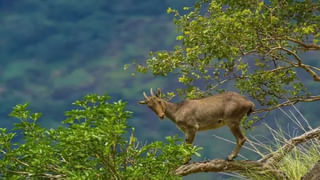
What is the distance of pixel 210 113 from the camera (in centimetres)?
1077

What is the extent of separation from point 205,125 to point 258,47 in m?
2.77

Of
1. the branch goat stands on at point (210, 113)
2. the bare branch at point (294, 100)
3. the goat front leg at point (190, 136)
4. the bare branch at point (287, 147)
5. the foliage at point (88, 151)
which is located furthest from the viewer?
the bare branch at point (294, 100)

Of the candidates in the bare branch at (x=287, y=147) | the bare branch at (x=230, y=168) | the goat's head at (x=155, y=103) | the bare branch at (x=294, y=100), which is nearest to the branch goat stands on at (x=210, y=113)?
the goat's head at (x=155, y=103)

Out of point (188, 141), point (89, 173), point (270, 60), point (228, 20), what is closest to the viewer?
point (89, 173)

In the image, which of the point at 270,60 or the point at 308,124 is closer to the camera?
the point at 308,124

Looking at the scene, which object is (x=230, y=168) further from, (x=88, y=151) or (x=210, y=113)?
(x=88, y=151)

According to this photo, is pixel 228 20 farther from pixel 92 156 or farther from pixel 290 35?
pixel 92 156

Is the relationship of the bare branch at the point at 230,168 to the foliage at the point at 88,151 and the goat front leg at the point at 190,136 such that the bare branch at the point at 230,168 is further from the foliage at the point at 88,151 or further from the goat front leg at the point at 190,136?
the foliage at the point at 88,151

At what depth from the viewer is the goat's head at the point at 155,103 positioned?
1089 cm

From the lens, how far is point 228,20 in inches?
453

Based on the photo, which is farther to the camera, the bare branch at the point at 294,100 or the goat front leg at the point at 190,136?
the bare branch at the point at 294,100

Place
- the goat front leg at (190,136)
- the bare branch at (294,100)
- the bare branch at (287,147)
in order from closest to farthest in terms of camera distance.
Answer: the goat front leg at (190,136) → the bare branch at (287,147) → the bare branch at (294,100)

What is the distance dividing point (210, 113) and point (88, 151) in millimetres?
3828

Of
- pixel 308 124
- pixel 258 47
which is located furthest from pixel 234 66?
pixel 308 124
